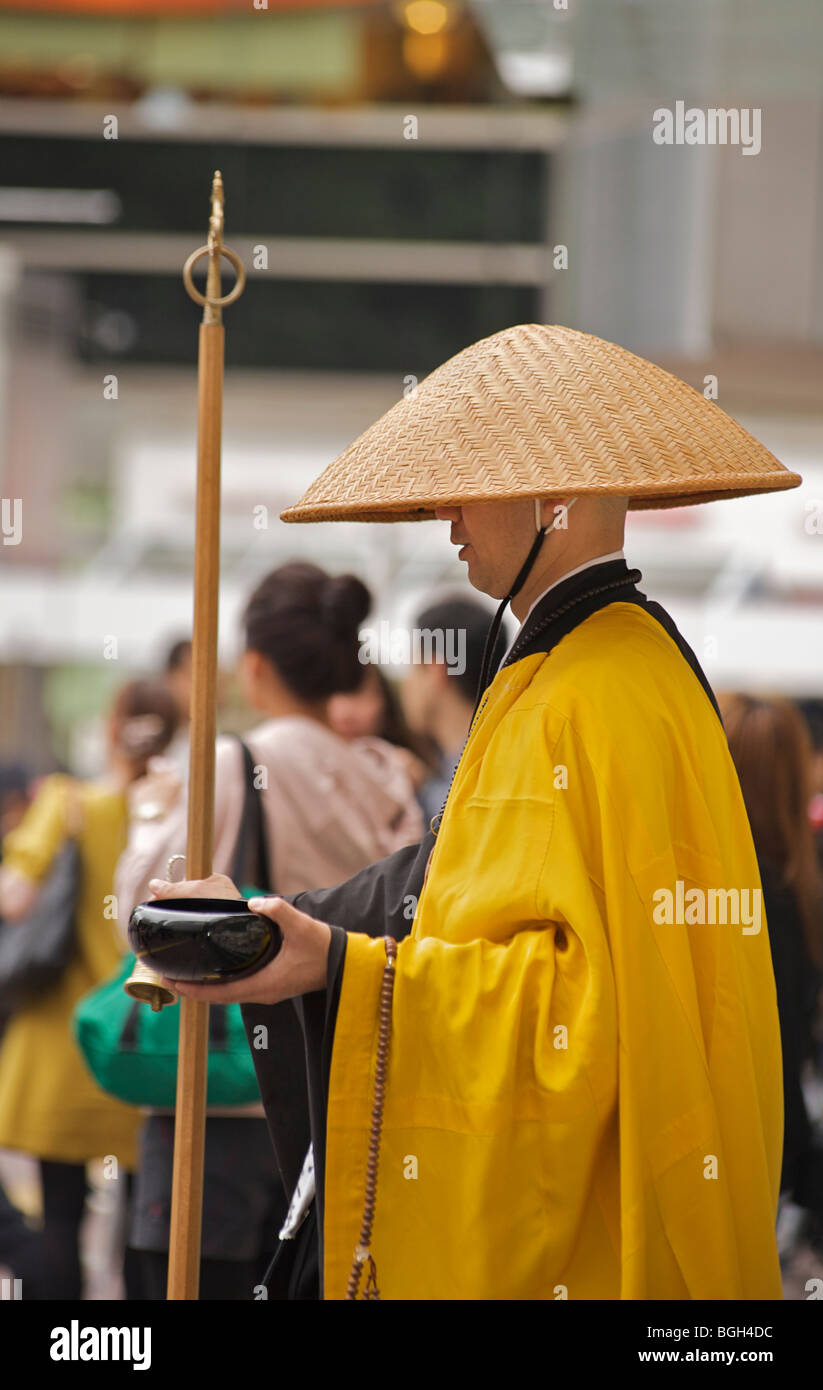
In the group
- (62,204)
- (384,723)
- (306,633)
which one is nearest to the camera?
(306,633)

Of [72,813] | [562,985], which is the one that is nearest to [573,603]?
[562,985]

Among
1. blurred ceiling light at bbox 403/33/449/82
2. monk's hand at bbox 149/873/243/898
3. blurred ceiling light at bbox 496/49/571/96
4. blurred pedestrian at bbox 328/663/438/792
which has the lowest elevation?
monk's hand at bbox 149/873/243/898

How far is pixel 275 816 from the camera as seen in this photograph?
2857 millimetres

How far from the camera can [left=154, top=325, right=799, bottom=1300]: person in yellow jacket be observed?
5.49 ft

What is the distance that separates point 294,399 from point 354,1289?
22.7 ft

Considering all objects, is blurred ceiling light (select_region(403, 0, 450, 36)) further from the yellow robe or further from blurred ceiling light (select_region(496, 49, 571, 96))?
the yellow robe

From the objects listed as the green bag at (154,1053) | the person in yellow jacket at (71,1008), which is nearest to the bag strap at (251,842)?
the green bag at (154,1053)

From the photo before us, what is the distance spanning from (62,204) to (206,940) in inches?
295

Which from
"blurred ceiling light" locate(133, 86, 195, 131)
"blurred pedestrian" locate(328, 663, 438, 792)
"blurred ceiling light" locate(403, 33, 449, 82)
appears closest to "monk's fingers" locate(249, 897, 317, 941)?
"blurred pedestrian" locate(328, 663, 438, 792)

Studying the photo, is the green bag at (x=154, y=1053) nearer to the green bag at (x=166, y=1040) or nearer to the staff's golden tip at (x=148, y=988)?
the green bag at (x=166, y=1040)

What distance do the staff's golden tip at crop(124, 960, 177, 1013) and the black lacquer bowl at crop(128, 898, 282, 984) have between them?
0.78ft

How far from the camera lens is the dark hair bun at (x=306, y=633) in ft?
10.1

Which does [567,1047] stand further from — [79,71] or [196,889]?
[79,71]

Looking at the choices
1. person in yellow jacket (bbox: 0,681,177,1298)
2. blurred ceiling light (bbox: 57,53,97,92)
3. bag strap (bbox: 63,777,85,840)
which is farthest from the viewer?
blurred ceiling light (bbox: 57,53,97,92)
